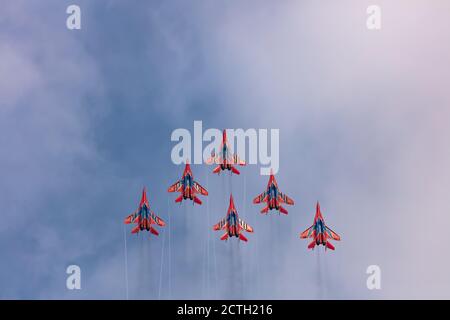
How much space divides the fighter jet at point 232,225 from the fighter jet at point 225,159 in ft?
12.6

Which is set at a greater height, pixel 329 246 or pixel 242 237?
pixel 242 237

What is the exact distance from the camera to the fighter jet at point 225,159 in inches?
3442

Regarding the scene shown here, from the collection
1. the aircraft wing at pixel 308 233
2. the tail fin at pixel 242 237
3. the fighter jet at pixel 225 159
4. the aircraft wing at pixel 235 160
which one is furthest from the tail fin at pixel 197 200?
the aircraft wing at pixel 308 233

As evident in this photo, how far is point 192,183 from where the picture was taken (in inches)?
3469

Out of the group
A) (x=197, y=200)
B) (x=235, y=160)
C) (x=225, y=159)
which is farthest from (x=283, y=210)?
(x=197, y=200)

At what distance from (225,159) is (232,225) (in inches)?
308

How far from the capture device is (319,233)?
3393 inches

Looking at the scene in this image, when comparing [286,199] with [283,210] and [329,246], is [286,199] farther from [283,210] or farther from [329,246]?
[329,246]

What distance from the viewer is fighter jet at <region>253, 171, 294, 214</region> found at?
3469 inches
